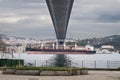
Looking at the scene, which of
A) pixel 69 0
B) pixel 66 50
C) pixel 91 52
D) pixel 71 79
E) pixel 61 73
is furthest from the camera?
pixel 91 52

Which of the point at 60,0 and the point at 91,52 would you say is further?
the point at 91,52

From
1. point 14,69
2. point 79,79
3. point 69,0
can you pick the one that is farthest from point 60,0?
point 79,79

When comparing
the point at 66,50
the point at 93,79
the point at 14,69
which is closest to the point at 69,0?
the point at 14,69

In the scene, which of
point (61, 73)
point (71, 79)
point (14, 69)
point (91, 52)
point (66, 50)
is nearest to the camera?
point (71, 79)

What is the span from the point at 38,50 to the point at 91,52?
31.4m

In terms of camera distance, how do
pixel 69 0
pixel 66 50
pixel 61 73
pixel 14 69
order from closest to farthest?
pixel 61 73, pixel 14 69, pixel 69 0, pixel 66 50

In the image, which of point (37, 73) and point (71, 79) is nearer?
point (71, 79)

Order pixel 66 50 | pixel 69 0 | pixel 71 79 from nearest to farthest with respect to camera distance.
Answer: pixel 71 79 < pixel 69 0 < pixel 66 50

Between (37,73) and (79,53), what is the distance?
16611 centimetres

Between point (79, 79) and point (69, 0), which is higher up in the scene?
point (69, 0)

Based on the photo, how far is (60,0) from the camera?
4344 cm

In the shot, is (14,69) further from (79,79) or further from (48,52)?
(48,52)

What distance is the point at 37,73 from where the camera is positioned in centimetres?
2455

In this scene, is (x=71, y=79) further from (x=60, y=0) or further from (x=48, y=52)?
(x=48, y=52)
